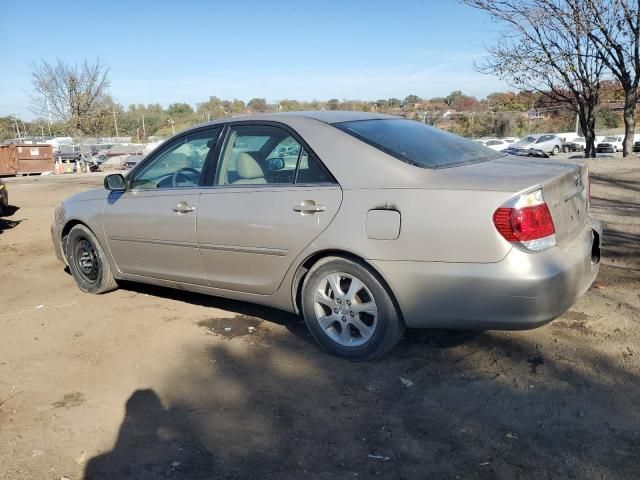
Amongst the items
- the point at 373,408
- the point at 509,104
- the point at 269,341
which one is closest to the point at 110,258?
the point at 269,341

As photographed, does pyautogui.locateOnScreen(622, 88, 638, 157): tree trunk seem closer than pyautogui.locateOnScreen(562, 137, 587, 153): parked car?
Yes

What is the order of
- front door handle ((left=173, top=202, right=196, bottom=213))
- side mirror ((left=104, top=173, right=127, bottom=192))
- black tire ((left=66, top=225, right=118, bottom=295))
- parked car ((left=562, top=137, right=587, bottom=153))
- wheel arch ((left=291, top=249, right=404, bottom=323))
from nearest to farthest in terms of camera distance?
wheel arch ((left=291, top=249, right=404, bottom=323))
front door handle ((left=173, top=202, right=196, bottom=213))
side mirror ((left=104, top=173, right=127, bottom=192))
black tire ((left=66, top=225, right=118, bottom=295))
parked car ((left=562, top=137, right=587, bottom=153))

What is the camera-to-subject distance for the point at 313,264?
11.9ft

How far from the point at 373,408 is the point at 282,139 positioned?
1963 millimetres

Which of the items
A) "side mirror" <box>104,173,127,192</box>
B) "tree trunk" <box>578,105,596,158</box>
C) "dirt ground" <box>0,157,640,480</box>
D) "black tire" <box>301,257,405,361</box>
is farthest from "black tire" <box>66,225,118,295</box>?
"tree trunk" <box>578,105,596,158</box>

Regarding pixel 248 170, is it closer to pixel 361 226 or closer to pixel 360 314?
pixel 361 226

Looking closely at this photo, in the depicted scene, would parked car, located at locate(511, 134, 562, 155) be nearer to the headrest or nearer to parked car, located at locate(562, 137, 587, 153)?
parked car, located at locate(562, 137, 587, 153)

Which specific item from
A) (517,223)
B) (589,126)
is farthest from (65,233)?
(589,126)

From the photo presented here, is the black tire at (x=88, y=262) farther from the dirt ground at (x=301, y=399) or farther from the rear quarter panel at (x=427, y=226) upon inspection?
the rear quarter panel at (x=427, y=226)

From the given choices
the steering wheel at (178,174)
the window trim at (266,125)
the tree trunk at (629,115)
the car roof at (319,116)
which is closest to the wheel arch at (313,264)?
the window trim at (266,125)

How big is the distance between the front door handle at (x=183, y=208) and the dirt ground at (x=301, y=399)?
36.4 inches

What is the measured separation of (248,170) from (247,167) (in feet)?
Answer: 0.11

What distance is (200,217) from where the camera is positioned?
407cm

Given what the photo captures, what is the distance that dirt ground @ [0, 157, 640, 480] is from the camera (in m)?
2.54
